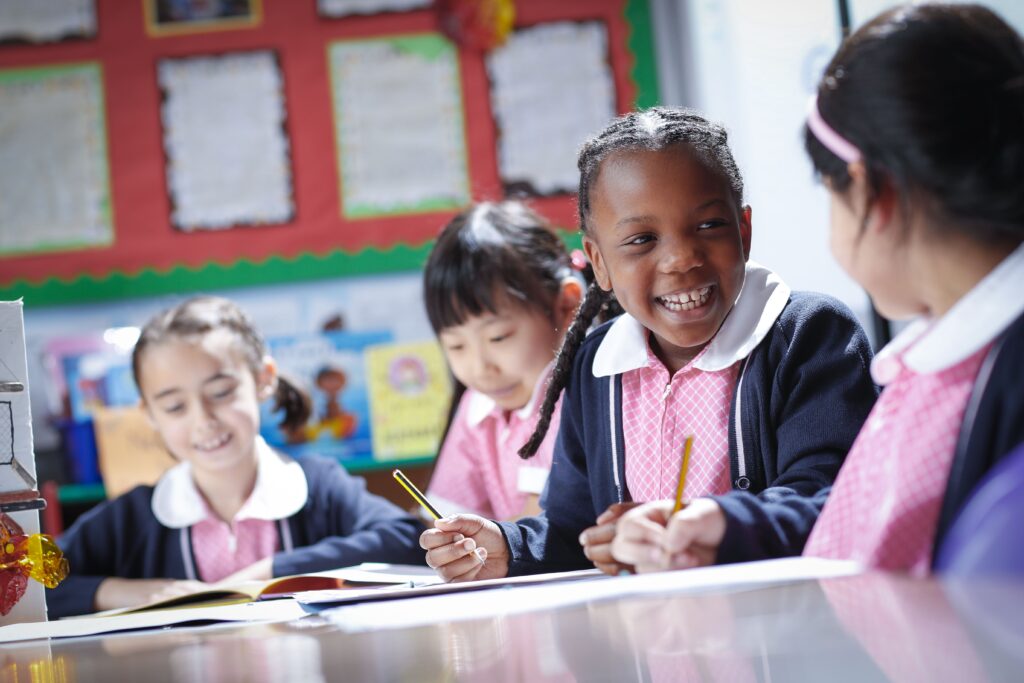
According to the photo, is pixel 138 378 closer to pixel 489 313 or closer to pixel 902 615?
pixel 489 313

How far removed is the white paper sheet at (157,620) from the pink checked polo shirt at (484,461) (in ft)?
2.43

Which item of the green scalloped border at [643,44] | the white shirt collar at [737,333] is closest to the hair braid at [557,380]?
the white shirt collar at [737,333]

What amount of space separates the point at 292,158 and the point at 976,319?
7.34 feet

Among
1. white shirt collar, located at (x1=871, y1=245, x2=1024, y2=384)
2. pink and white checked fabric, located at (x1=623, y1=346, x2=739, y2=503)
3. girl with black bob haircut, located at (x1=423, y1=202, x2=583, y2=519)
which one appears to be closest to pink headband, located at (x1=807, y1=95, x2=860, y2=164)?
white shirt collar, located at (x1=871, y1=245, x2=1024, y2=384)

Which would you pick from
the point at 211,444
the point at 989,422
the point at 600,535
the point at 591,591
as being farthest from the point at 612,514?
the point at 211,444

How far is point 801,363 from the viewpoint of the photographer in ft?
3.17

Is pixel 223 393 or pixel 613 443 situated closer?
pixel 613 443

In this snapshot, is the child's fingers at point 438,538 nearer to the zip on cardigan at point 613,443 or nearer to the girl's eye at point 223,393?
the zip on cardigan at point 613,443

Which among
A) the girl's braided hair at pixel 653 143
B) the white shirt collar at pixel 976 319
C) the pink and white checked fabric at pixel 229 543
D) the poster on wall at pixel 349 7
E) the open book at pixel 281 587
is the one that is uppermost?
the poster on wall at pixel 349 7

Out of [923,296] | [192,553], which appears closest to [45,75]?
[192,553]

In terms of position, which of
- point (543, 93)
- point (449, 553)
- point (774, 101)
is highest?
point (543, 93)

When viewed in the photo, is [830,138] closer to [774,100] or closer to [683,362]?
[683,362]

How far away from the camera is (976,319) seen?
2.02ft

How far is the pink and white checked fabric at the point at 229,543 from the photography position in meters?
1.62
